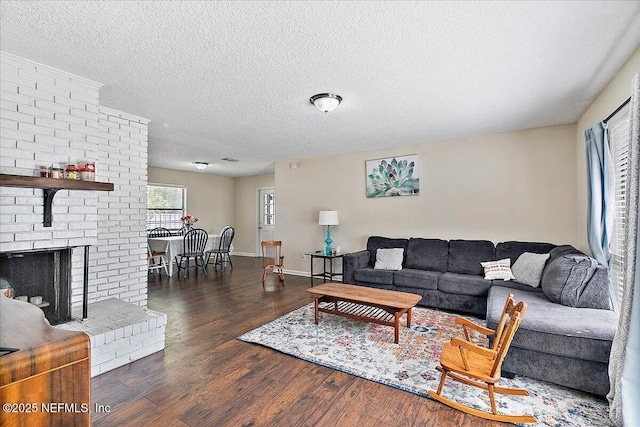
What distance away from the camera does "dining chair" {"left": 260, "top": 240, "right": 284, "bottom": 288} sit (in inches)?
216

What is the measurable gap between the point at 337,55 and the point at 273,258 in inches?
173

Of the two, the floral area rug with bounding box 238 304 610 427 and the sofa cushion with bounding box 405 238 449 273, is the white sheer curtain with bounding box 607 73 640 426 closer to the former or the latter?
the floral area rug with bounding box 238 304 610 427

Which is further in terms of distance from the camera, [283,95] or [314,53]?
[283,95]

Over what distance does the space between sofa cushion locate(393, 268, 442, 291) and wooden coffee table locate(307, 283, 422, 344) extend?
0.69m

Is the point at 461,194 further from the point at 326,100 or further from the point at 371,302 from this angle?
the point at 326,100

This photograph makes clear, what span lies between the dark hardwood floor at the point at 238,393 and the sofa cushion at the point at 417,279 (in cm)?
199

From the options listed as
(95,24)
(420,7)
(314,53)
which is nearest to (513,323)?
(420,7)

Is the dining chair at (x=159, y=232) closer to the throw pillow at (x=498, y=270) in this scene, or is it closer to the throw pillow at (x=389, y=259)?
the throw pillow at (x=389, y=259)

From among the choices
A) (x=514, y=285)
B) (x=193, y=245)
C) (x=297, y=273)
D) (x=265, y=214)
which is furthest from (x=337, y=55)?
(x=265, y=214)

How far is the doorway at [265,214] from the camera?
8555 millimetres

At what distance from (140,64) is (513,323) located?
3.15 metres

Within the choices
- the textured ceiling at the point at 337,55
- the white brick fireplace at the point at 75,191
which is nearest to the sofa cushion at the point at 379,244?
the textured ceiling at the point at 337,55

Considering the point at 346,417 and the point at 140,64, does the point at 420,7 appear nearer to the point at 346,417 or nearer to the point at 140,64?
the point at 140,64

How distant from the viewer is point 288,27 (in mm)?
1901
